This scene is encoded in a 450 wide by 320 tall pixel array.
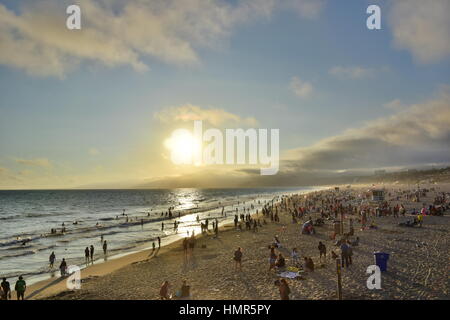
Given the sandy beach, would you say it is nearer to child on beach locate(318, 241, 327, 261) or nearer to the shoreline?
the shoreline

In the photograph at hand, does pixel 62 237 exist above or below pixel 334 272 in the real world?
→ below

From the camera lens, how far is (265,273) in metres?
16.5

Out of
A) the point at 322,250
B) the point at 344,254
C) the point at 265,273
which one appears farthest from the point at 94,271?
the point at 344,254

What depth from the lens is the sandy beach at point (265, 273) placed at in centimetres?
1323

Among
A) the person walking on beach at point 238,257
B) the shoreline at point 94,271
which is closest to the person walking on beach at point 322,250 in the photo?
the person walking on beach at point 238,257

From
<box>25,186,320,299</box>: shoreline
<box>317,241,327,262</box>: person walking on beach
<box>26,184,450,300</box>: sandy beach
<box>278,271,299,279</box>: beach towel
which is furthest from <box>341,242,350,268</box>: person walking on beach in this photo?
<box>25,186,320,299</box>: shoreline

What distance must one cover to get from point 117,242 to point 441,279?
99.8 feet

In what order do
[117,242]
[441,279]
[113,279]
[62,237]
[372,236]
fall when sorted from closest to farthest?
1. [441,279]
2. [113,279]
3. [372,236]
4. [117,242]
5. [62,237]

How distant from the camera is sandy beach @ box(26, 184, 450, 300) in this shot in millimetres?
13234

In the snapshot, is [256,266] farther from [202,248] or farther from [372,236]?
[372,236]

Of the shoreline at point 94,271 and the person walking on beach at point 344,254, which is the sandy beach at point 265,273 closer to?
the shoreline at point 94,271

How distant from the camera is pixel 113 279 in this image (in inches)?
705
